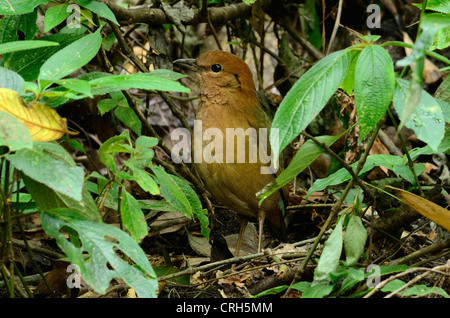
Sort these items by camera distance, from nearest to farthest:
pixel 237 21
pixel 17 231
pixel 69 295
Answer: pixel 69 295
pixel 17 231
pixel 237 21

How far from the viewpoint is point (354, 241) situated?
260 cm

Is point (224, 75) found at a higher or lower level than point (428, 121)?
higher

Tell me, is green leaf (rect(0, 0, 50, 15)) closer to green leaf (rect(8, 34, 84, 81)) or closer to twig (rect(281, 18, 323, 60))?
Answer: green leaf (rect(8, 34, 84, 81))

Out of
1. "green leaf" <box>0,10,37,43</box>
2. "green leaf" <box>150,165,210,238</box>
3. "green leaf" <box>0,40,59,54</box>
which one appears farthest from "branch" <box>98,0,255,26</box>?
"green leaf" <box>0,40,59,54</box>

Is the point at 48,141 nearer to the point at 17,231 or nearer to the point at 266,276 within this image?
the point at 266,276

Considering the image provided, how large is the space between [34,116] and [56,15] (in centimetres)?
111

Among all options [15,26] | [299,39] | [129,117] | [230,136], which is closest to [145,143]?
[15,26]

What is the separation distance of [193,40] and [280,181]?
476 cm

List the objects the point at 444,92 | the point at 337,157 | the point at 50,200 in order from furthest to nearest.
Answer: the point at 444,92
the point at 337,157
the point at 50,200

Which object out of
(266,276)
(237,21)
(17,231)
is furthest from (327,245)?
(237,21)

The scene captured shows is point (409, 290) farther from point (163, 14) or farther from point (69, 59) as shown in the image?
point (163, 14)

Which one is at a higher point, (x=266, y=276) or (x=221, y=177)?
(x=221, y=177)

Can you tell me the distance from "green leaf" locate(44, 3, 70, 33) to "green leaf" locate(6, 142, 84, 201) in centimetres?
111
